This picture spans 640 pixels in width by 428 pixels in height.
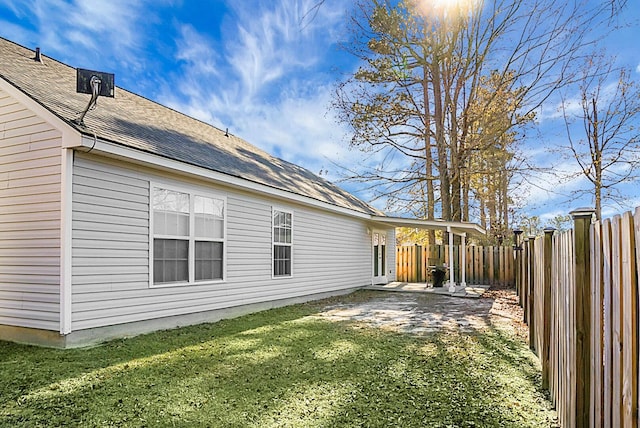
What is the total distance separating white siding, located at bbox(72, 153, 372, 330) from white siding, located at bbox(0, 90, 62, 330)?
301mm

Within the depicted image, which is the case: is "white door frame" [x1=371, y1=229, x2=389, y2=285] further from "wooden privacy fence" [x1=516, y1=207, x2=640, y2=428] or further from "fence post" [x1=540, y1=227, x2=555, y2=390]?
"wooden privacy fence" [x1=516, y1=207, x2=640, y2=428]

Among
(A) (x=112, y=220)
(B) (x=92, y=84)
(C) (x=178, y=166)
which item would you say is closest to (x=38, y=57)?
(B) (x=92, y=84)

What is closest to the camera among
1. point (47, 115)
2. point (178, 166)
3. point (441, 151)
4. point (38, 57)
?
point (47, 115)

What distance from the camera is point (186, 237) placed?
6848mm

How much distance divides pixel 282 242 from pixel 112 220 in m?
4.39

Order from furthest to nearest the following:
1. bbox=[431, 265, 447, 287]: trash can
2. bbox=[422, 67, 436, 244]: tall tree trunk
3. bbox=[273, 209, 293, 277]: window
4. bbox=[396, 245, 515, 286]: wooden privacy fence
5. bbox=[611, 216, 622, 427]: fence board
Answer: bbox=[422, 67, 436, 244]: tall tree trunk
bbox=[396, 245, 515, 286]: wooden privacy fence
bbox=[431, 265, 447, 287]: trash can
bbox=[273, 209, 293, 277]: window
bbox=[611, 216, 622, 427]: fence board

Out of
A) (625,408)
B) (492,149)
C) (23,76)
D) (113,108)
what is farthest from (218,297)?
(492,149)

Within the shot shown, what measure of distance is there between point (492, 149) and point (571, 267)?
15.0 meters

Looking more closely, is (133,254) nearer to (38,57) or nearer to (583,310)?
(38,57)

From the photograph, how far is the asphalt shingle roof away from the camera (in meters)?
5.81

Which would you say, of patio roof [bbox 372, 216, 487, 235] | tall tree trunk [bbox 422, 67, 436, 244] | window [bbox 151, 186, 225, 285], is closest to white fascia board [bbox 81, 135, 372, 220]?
window [bbox 151, 186, 225, 285]

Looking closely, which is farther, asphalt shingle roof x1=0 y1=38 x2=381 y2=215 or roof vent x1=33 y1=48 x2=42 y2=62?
roof vent x1=33 y1=48 x2=42 y2=62

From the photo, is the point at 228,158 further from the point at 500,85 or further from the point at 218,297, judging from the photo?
the point at 500,85

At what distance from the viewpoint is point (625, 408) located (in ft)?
5.72
